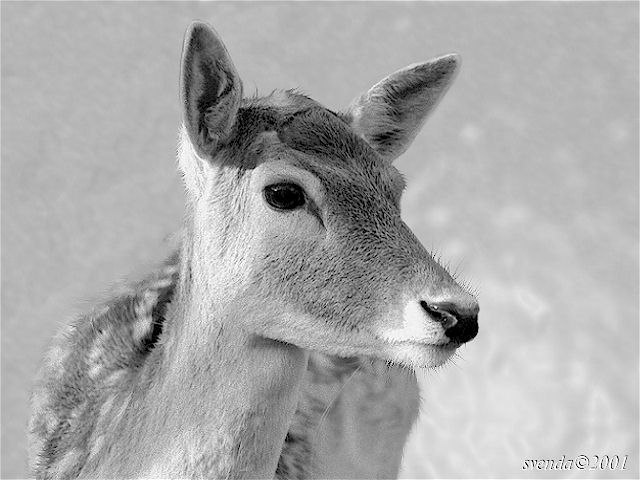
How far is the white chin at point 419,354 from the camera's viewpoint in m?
2.55

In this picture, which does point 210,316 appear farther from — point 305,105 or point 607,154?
point 607,154

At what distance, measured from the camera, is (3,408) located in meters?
5.23

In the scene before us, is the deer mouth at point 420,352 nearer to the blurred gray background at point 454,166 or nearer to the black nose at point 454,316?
the black nose at point 454,316

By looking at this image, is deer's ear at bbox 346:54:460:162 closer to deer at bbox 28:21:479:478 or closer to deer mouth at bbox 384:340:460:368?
deer at bbox 28:21:479:478

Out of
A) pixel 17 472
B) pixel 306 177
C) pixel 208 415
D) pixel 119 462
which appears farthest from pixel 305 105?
pixel 17 472

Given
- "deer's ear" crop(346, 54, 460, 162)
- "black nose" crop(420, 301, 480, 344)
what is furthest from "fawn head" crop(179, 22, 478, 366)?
"deer's ear" crop(346, 54, 460, 162)

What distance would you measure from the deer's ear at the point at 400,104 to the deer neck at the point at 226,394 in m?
0.70

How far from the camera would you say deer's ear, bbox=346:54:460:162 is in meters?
3.07

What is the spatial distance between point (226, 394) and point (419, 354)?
54 cm

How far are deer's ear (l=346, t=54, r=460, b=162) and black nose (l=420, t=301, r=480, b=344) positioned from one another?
73 centimetres

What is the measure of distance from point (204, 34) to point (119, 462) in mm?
1192

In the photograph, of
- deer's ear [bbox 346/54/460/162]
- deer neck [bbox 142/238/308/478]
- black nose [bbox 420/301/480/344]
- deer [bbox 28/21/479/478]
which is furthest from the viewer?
deer's ear [bbox 346/54/460/162]

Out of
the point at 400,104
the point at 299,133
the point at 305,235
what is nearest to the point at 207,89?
the point at 299,133

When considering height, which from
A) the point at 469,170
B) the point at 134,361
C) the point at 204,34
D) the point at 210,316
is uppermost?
the point at 204,34
